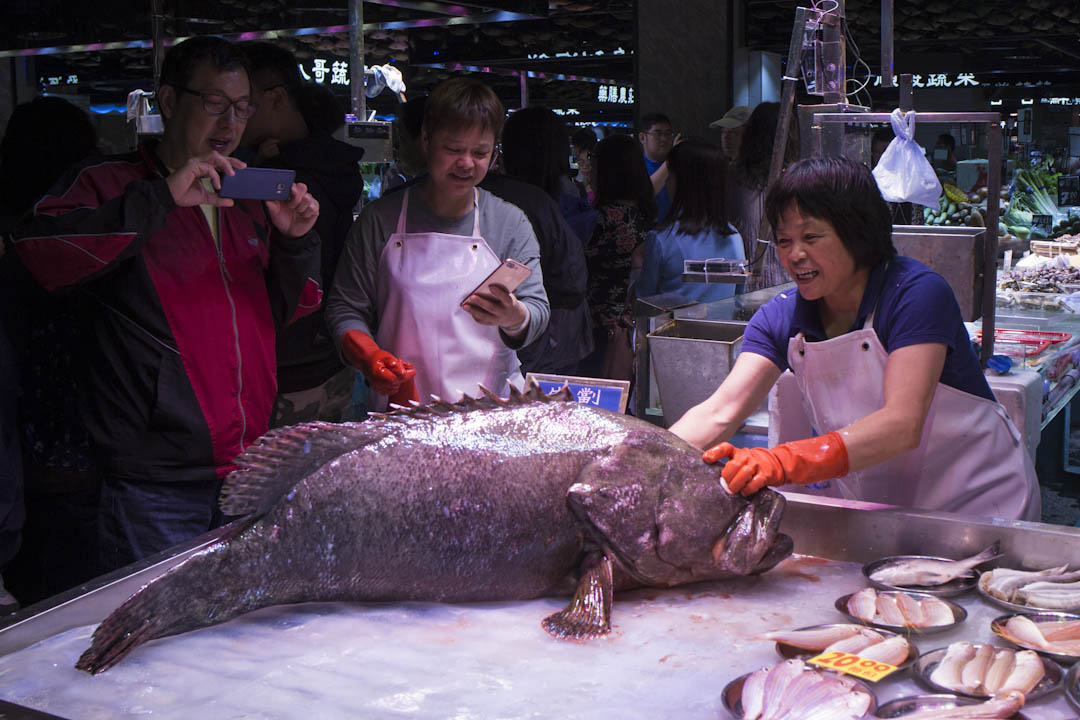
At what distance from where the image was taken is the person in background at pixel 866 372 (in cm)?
243

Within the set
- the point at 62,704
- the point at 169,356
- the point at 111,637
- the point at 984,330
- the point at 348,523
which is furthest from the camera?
the point at 984,330

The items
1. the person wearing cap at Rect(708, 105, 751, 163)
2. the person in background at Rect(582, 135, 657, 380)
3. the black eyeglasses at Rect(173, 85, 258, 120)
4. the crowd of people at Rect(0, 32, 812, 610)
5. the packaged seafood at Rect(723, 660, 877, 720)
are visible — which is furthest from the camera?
the person wearing cap at Rect(708, 105, 751, 163)

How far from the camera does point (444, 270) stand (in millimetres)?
3152

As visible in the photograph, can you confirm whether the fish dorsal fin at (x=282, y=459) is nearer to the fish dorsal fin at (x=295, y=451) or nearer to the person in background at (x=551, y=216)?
the fish dorsal fin at (x=295, y=451)

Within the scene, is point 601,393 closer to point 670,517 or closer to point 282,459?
point 670,517

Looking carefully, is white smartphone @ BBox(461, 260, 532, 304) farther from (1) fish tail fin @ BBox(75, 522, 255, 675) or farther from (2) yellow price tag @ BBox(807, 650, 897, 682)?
(2) yellow price tag @ BBox(807, 650, 897, 682)

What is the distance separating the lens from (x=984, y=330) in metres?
3.78

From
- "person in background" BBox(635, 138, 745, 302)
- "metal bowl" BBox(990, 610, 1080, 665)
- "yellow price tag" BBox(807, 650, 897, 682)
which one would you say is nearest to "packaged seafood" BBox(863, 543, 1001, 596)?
"metal bowl" BBox(990, 610, 1080, 665)

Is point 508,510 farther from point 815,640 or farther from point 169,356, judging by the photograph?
point 169,356

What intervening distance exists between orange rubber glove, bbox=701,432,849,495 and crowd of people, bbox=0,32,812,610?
36.1 inches

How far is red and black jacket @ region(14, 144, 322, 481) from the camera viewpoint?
2.60 metres

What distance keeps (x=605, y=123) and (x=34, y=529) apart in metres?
9.11

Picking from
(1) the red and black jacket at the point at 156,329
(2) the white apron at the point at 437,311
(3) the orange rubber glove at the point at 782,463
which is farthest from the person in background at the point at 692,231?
(3) the orange rubber glove at the point at 782,463

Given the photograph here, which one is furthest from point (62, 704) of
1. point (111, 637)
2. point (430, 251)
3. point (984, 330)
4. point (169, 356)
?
point (984, 330)
